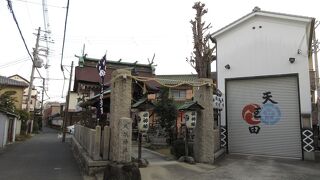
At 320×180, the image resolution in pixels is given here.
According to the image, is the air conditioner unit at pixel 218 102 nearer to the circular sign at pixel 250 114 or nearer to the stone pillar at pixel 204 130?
the circular sign at pixel 250 114

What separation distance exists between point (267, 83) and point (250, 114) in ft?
6.98

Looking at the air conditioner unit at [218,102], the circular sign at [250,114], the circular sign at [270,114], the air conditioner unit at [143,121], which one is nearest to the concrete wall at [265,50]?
the air conditioner unit at [218,102]

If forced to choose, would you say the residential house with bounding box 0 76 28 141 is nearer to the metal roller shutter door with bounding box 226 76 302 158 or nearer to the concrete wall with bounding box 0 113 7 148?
the concrete wall with bounding box 0 113 7 148

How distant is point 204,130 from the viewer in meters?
15.0

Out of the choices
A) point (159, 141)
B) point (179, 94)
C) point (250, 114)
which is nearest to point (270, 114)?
point (250, 114)

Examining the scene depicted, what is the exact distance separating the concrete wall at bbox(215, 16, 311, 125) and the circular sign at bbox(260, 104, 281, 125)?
150 centimetres

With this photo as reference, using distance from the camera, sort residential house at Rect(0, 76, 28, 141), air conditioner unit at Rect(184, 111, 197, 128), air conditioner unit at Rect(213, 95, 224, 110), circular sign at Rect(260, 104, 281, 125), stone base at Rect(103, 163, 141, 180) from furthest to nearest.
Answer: residential house at Rect(0, 76, 28, 141), circular sign at Rect(260, 104, 281, 125), air conditioner unit at Rect(213, 95, 224, 110), air conditioner unit at Rect(184, 111, 197, 128), stone base at Rect(103, 163, 141, 180)

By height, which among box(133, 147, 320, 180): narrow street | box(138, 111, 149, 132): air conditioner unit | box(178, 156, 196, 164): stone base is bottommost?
box(133, 147, 320, 180): narrow street

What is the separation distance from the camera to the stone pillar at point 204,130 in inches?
582

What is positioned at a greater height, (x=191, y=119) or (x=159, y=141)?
(x=191, y=119)

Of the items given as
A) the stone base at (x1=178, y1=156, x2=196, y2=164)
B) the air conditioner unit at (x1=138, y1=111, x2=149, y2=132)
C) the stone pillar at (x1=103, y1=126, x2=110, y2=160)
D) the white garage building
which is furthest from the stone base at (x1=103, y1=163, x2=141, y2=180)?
the white garage building

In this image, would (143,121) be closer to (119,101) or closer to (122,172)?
(119,101)

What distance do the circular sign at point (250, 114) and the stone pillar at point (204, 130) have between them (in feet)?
17.0

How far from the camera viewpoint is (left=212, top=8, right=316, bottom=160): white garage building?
18.1 meters
